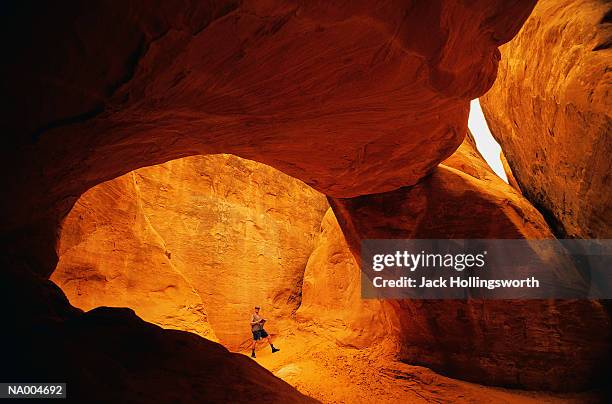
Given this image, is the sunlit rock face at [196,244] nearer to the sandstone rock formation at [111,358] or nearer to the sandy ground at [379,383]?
the sandy ground at [379,383]

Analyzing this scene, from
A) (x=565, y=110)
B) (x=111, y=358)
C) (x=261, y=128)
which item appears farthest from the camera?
(x=565, y=110)

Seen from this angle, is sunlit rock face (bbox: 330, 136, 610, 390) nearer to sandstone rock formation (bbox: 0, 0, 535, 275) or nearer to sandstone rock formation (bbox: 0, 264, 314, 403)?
sandstone rock formation (bbox: 0, 0, 535, 275)

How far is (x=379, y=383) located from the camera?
5.96 metres

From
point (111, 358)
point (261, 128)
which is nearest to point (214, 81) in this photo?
point (261, 128)

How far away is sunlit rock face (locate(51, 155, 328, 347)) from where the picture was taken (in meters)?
6.54

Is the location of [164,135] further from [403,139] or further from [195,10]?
[403,139]

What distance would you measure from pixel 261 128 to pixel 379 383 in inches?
178

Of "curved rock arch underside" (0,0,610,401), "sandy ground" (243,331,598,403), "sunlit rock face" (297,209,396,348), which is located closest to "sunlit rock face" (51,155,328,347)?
"sunlit rock face" (297,209,396,348)

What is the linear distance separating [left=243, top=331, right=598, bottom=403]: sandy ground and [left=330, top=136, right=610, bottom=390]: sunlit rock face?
231 mm

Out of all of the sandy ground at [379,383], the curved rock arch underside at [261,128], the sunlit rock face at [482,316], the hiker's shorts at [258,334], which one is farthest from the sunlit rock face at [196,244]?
the sunlit rock face at [482,316]

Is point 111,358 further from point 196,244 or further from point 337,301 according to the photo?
point 337,301

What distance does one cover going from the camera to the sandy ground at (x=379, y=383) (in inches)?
206

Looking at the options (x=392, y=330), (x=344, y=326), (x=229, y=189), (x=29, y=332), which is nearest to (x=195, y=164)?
(x=229, y=189)

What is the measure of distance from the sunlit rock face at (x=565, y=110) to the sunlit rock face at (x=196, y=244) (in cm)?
664
